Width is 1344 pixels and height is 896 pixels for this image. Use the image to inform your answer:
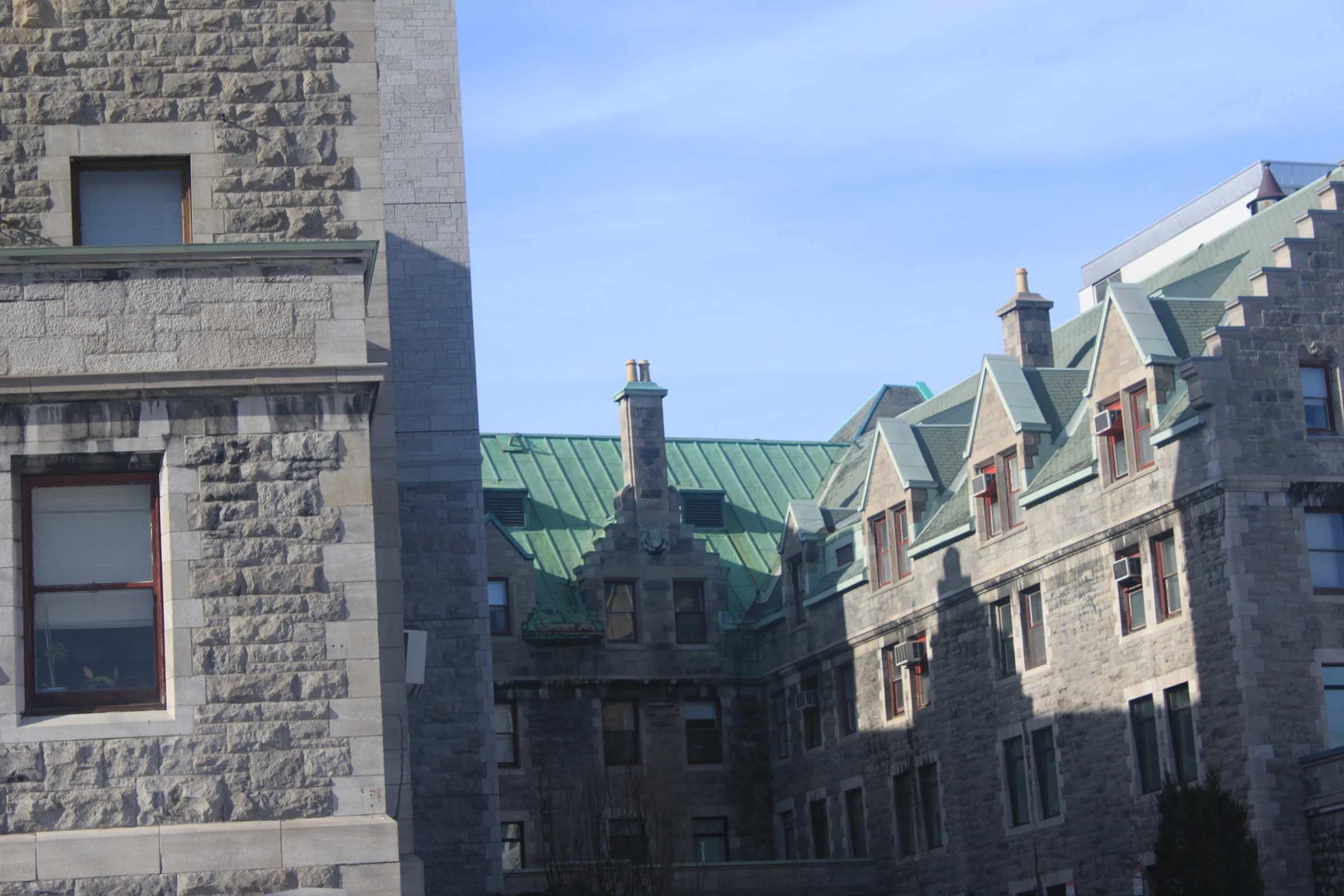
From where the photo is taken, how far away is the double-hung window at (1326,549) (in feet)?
106

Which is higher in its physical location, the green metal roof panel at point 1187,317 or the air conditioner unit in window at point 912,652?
the green metal roof panel at point 1187,317

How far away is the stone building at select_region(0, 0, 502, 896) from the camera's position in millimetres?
→ 14844

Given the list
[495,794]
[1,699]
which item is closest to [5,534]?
[1,699]

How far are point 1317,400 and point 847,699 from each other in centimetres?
1321

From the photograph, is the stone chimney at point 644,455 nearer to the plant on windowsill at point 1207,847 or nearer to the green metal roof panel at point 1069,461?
the green metal roof panel at point 1069,461

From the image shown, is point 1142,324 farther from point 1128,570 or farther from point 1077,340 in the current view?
point 1077,340

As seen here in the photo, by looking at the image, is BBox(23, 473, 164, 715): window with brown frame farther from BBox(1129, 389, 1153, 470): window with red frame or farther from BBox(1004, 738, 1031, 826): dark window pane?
BBox(1004, 738, 1031, 826): dark window pane

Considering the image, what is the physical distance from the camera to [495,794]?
29.2m

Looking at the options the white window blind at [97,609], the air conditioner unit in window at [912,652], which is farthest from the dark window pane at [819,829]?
the white window blind at [97,609]

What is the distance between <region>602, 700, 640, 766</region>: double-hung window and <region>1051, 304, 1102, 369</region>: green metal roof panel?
12.0 m

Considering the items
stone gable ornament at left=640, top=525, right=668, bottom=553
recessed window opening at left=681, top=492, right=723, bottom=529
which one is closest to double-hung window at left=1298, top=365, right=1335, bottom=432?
A: stone gable ornament at left=640, top=525, right=668, bottom=553

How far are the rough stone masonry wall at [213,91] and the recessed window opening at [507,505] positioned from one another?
30832 millimetres

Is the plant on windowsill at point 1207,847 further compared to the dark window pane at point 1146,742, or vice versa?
the dark window pane at point 1146,742

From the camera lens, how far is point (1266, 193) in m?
49.8
